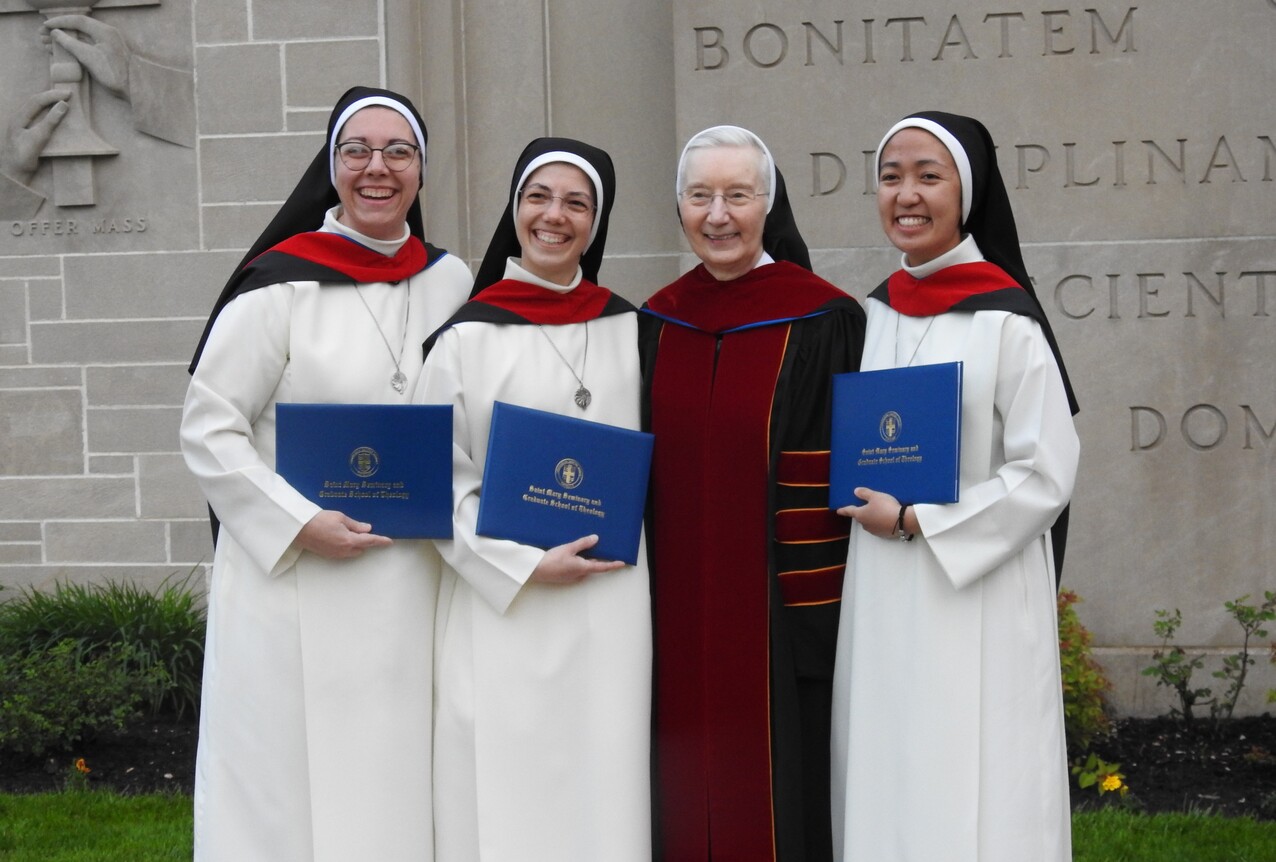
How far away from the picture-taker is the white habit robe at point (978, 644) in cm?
305

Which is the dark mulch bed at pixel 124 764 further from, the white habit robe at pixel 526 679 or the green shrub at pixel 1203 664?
the green shrub at pixel 1203 664

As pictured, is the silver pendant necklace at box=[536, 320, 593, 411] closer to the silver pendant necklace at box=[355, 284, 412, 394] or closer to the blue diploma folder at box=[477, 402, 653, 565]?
the blue diploma folder at box=[477, 402, 653, 565]

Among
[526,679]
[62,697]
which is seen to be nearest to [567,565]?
[526,679]

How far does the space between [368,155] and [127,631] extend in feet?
11.3

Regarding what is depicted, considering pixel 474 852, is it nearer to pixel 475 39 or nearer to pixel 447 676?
pixel 447 676

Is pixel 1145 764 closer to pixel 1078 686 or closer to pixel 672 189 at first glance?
pixel 1078 686

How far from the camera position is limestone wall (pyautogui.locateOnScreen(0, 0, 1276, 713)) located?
583 centimetres

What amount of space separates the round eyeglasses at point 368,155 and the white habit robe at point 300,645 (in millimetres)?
328

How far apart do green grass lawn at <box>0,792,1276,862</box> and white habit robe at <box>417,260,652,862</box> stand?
1.80 metres

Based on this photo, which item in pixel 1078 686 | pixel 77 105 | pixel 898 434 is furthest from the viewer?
pixel 77 105

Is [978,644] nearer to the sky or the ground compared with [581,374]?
nearer to the ground

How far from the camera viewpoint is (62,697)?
17.6 ft

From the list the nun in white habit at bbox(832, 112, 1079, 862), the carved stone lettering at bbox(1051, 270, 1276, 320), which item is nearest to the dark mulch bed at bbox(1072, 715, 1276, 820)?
the carved stone lettering at bbox(1051, 270, 1276, 320)

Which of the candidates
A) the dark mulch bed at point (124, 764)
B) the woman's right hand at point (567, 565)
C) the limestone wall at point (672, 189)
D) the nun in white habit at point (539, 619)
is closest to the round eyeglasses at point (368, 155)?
the nun in white habit at point (539, 619)
